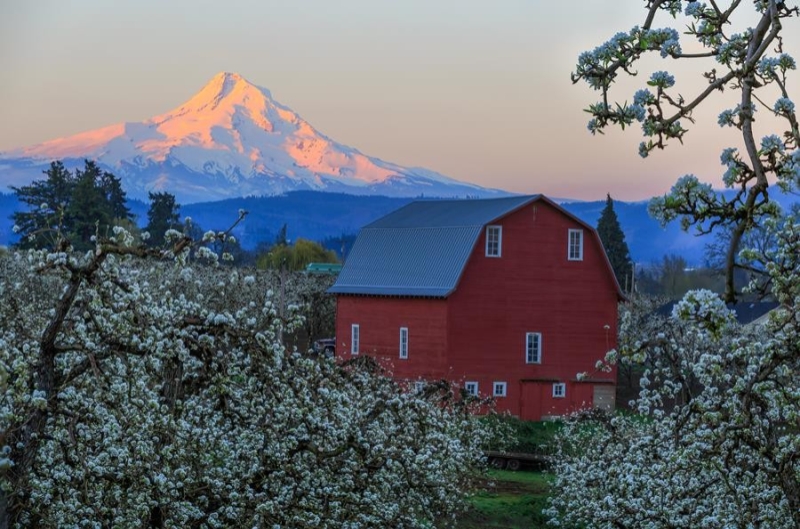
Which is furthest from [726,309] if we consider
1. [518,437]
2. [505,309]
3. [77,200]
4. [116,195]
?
[116,195]

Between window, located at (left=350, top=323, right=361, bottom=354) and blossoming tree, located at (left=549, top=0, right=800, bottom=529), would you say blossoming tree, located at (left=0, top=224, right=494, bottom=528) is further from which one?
window, located at (left=350, top=323, right=361, bottom=354)

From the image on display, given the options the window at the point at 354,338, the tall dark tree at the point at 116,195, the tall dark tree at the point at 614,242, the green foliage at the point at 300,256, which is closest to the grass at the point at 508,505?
the window at the point at 354,338

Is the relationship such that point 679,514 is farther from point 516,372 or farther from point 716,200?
point 516,372

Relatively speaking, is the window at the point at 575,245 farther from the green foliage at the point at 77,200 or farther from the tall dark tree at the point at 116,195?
the tall dark tree at the point at 116,195

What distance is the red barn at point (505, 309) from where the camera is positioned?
47.2 meters

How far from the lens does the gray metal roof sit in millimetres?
47781

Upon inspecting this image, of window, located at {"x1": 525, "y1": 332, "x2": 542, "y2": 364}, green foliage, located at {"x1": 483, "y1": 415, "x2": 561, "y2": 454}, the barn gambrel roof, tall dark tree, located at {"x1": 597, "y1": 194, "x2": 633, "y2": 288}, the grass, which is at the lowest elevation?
the grass

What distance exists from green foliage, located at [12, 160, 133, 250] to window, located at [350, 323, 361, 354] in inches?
896

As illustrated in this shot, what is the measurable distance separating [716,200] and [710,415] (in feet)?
10.3

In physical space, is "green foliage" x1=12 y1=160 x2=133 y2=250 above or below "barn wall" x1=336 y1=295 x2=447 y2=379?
above

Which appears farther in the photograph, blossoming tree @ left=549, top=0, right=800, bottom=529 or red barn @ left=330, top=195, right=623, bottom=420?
red barn @ left=330, top=195, right=623, bottom=420

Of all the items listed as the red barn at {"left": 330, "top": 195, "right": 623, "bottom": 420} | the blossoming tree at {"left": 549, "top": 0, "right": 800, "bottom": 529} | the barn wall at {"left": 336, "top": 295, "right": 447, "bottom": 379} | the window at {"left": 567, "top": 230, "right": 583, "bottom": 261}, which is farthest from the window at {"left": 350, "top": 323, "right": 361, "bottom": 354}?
the blossoming tree at {"left": 549, "top": 0, "right": 800, "bottom": 529}

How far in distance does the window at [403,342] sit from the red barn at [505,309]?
1.6 inches

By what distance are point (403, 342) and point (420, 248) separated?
435 cm
